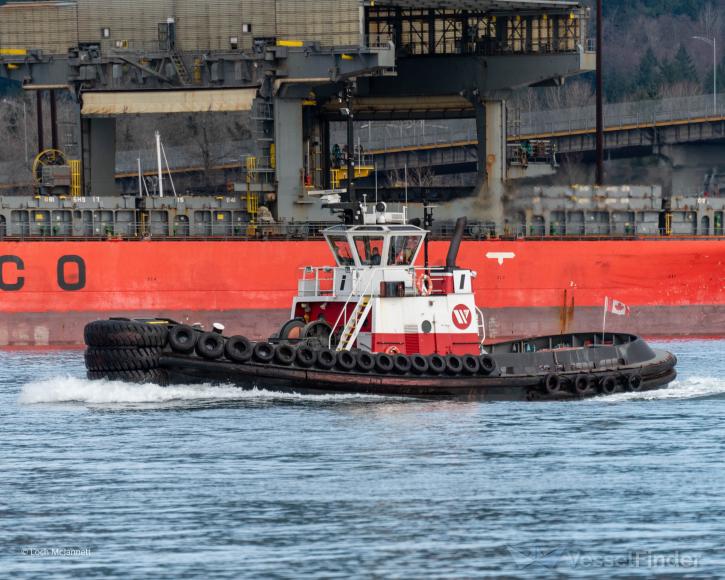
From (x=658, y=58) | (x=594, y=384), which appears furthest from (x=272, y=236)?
(x=658, y=58)

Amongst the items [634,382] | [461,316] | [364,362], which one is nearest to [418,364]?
[364,362]

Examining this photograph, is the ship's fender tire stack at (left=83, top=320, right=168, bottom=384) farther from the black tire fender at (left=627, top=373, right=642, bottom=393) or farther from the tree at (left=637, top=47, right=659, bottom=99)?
the tree at (left=637, top=47, right=659, bottom=99)

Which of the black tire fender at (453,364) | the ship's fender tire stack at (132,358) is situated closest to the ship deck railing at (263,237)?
the black tire fender at (453,364)

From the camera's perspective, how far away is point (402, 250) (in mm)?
32562

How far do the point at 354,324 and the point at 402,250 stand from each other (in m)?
1.88

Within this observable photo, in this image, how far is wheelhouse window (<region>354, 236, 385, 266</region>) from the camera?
3244cm

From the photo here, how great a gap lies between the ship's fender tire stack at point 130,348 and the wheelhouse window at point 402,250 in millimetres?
4950

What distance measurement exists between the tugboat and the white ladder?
1.0 inches

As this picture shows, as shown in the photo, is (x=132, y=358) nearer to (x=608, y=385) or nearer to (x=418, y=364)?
(x=418, y=364)

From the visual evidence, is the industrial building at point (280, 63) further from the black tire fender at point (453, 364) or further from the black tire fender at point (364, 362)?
the black tire fender at point (364, 362)

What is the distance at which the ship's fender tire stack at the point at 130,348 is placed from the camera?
30.2 meters

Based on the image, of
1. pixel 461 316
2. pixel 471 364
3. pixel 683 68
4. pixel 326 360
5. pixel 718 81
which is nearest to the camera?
pixel 326 360

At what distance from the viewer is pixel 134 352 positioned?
30234mm

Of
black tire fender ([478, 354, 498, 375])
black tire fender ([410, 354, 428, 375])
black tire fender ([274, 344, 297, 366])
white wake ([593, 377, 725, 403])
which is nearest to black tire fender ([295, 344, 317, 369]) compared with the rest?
black tire fender ([274, 344, 297, 366])
